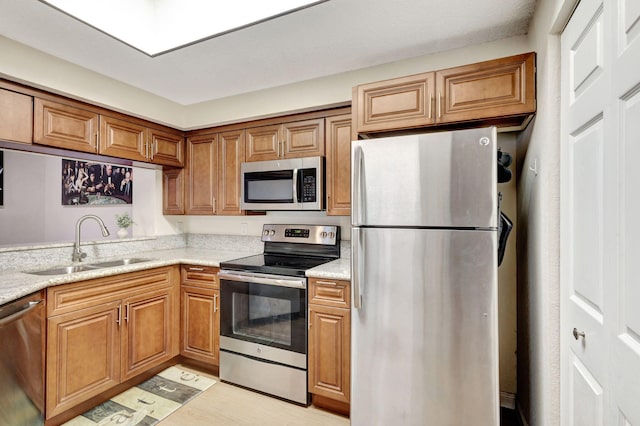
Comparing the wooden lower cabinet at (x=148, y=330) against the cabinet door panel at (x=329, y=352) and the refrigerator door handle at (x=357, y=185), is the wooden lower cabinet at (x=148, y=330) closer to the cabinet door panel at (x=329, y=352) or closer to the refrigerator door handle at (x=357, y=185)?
the cabinet door panel at (x=329, y=352)

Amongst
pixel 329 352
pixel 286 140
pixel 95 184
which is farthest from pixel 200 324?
pixel 95 184

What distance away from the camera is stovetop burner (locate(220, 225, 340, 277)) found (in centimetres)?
234

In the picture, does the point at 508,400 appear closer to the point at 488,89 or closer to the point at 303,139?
the point at 488,89

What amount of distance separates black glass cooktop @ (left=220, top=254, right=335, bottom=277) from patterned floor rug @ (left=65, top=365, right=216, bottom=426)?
0.94 m

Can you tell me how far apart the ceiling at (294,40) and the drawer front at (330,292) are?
155cm

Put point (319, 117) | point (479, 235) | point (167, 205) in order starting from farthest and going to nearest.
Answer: point (167, 205) < point (319, 117) < point (479, 235)

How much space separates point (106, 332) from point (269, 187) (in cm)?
155

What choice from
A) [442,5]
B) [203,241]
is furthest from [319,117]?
[203,241]

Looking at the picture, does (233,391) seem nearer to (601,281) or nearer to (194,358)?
(194,358)

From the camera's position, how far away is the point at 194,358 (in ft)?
8.41

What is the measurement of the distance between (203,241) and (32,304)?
1671mm

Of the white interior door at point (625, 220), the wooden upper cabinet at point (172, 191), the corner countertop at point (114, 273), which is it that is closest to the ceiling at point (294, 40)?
the wooden upper cabinet at point (172, 191)

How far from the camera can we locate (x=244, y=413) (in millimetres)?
2062

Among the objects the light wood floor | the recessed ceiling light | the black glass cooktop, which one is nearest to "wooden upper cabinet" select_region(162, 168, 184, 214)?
the black glass cooktop
